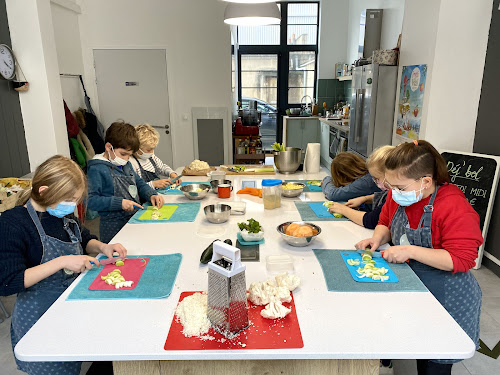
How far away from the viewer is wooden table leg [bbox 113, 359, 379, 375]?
1.26 meters

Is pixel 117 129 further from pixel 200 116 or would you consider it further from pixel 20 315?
pixel 200 116

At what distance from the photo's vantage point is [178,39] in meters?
5.49

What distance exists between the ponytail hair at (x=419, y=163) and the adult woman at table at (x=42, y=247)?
137 cm

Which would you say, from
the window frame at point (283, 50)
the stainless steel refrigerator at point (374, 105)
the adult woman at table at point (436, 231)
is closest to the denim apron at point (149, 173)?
the adult woman at table at point (436, 231)

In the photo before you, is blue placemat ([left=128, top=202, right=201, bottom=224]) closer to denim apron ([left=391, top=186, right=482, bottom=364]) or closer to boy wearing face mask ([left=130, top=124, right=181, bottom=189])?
boy wearing face mask ([left=130, top=124, right=181, bottom=189])

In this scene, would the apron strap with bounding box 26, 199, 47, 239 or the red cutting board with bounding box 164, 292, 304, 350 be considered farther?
the apron strap with bounding box 26, 199, 47, 239

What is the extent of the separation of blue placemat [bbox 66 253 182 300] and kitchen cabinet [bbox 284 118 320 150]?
617 cm

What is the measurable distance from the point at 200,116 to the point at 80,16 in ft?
7.06

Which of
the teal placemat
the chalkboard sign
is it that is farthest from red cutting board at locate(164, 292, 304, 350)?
the chalkboard sign

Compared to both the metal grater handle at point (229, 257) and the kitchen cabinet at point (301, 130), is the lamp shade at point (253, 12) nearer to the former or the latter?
the metal grater handle at point (229, 257)

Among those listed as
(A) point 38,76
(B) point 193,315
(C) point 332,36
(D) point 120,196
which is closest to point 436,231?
(B) point 193,315

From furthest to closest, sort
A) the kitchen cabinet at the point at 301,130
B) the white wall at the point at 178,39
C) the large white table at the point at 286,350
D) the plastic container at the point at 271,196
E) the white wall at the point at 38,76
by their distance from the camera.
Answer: the kitchen cabinet at the point at 301,130 → the white wall at the point at 178,39 → the white wall at the point at 38,76 → the plastic container at the point at 271,196 → the large white table at the point at 286,350

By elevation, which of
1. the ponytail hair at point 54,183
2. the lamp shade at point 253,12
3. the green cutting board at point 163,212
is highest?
the lamp shade at point 253,12

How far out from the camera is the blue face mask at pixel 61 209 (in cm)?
156
